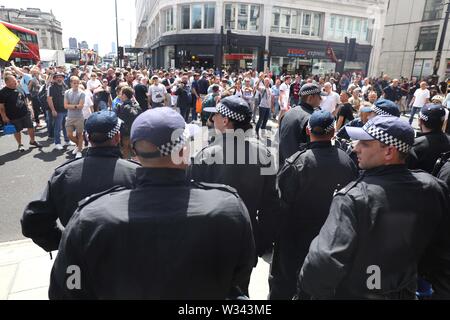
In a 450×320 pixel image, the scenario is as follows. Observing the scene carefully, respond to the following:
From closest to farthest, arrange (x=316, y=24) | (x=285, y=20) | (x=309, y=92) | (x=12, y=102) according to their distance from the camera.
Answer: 1. (x=309, y=92)
2. (x=12, y=102)
3. (x=285, y=20)
4. (x=316, y=24)

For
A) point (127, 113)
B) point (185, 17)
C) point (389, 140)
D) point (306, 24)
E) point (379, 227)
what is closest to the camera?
point (379, 227)

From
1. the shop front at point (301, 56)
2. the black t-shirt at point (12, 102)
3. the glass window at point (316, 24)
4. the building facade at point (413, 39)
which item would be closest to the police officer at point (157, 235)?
the black t-shirt at point (12, 102)

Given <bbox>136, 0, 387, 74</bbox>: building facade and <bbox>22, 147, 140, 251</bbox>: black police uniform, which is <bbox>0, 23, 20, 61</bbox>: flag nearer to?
<bbox>22, 147, 140, 251</bbox>: black police uniform

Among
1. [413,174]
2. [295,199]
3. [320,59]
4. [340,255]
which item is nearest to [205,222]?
[340,255]

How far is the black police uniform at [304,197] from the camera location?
2730 millimetres

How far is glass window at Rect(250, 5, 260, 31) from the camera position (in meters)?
33.6

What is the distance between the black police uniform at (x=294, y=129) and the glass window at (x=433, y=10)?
37.8 meters

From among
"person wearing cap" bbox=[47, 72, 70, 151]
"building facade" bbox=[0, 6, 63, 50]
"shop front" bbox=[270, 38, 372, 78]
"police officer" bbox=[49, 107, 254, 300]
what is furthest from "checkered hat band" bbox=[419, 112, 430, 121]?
"building facade" bbox=[0, 6, 63, 50]

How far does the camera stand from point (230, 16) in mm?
33531

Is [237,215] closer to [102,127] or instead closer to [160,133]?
[160,133]

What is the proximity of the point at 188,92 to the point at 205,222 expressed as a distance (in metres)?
10.9

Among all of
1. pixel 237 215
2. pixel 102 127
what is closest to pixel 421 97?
pixel 102 127

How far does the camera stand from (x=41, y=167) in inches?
273

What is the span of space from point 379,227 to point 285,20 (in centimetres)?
3702
